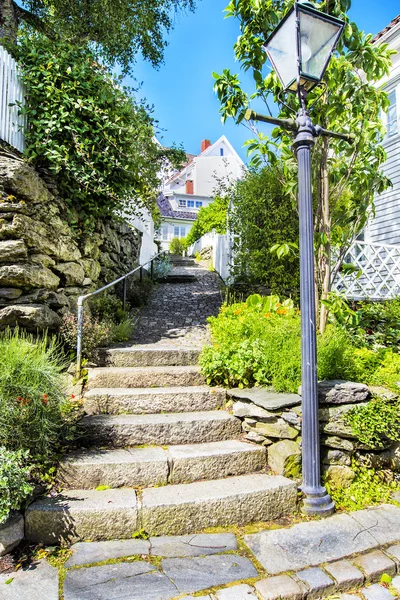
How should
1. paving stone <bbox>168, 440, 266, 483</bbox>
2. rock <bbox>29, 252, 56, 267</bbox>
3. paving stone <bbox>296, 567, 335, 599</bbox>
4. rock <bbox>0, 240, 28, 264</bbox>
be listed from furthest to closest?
rock <bbox>29, 252, 56, 267</bbox> < rock <bbox>0, 240, 28, 264</bbox> < paving stone <bbox>168, 440, 266, 483</bbox> < paving stone <bbox>296, 567, 335, 599</bbox>

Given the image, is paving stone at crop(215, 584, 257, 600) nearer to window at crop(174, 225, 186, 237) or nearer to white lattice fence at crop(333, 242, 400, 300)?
white lattice fence at crop(333, 242, 400, 300)

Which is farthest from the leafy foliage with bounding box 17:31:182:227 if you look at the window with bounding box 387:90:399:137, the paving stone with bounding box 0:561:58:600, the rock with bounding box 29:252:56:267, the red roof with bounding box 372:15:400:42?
the red roof with bounding box 372:15:400:42

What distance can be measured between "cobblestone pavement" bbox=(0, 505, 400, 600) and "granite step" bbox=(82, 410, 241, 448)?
2.59 feet

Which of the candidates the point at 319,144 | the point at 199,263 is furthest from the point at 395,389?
the point at 199,263

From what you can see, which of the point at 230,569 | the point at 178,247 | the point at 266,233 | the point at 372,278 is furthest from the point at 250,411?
the point at 178,247

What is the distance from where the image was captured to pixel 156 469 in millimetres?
2764

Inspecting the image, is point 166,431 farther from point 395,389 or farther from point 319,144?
point 319,144

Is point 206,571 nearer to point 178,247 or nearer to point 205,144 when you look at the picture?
point 178,247

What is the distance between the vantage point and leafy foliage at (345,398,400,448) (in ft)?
9.49

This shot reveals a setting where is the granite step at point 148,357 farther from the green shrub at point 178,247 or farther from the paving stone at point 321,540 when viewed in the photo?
the green shrub at point 178,247

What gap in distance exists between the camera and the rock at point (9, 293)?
359 centimetres

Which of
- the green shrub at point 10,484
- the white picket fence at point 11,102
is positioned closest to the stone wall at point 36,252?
the white picket fence at point 11,102

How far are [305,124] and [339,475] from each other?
8.66 feet

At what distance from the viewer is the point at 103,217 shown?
536cm
